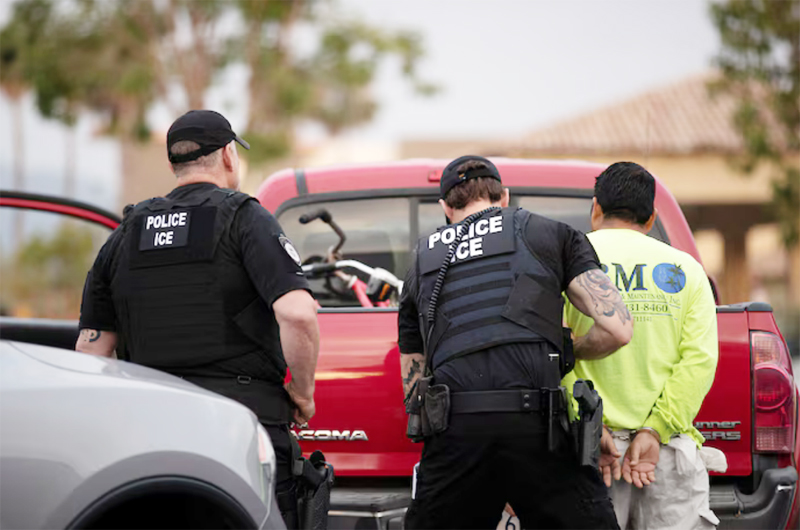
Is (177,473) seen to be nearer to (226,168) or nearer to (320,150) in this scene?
(226,168)

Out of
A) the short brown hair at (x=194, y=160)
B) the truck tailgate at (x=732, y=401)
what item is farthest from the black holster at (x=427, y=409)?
the truck tailgate at (x=732, y=401)

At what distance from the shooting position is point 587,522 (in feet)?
11.2

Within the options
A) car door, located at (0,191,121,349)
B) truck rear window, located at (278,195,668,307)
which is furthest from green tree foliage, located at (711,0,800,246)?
truck rear window, located at (278,195,668,307)

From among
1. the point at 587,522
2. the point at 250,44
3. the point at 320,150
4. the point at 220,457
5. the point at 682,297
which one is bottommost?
the point at 587,522

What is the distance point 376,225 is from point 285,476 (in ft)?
5.73

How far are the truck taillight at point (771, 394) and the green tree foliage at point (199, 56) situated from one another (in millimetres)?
20282

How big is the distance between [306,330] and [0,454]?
0.98m

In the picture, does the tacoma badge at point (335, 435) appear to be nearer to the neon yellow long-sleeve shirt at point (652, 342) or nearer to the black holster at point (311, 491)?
the black holster at point (311, 491)

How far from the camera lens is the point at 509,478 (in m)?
3.40

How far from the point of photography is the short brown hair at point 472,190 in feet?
12.0

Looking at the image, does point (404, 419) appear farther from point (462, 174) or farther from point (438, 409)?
point (462, 174)

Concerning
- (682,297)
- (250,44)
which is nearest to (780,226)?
(250,44)

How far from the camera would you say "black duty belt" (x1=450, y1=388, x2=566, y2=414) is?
11.1 ft

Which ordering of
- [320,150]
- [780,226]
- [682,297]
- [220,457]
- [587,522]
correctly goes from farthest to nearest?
[320,150]
[780,226]
[682,297]
[587,522]
[220,457]
